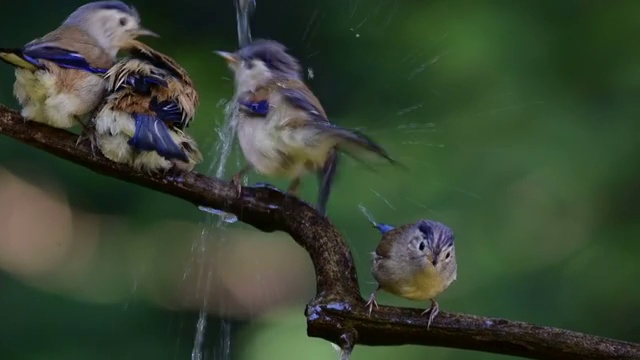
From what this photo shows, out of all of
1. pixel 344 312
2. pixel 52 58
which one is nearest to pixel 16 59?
pixel 52 58

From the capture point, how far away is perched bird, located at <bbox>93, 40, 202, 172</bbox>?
2.14 meters

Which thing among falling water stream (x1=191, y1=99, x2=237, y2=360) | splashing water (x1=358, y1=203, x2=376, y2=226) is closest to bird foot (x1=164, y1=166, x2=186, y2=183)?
falling water stream (x1=191, y1=99, x2=237, y2=360)

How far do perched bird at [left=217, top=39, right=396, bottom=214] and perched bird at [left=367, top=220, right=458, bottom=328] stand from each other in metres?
0.24

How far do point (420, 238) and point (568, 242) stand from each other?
103cm

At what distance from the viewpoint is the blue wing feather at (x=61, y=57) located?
2.37 metres

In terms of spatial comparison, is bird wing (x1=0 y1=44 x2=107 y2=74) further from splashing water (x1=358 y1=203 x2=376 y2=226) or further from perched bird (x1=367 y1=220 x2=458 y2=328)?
splashing water (x1=358 y1=203 x2=376 y2=226)

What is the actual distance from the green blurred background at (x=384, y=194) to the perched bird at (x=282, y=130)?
1.46 feet

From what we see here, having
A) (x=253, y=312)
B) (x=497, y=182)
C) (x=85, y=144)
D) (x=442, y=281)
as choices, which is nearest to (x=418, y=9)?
(x=497, y=182)

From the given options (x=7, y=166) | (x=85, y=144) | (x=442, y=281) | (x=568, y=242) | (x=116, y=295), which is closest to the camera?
(x=85, y=144)

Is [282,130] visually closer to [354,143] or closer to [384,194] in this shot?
[354,143]

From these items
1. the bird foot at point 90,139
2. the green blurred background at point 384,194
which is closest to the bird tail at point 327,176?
the bird foot at point 90,139

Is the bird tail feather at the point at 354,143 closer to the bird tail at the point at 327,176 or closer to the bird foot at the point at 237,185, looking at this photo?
the bird tail at the point at 327,176

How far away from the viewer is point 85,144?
2.22 meters

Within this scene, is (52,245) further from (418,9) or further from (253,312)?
(418,9)
